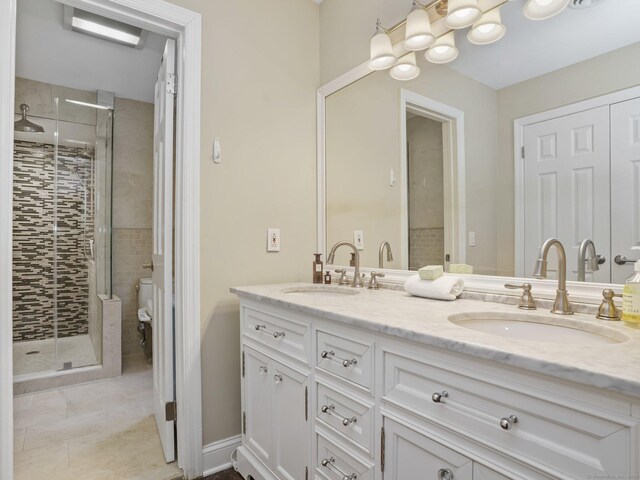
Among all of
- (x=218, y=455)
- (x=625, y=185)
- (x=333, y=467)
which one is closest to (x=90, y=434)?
(x=218, y=455)

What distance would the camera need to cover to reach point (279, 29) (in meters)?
2.01

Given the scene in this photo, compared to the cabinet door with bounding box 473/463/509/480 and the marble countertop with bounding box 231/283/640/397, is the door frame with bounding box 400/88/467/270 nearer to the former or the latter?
the marble countertop with bounding box 231/283/640/397

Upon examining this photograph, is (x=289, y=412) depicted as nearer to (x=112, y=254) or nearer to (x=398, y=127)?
(x=398, y=127)

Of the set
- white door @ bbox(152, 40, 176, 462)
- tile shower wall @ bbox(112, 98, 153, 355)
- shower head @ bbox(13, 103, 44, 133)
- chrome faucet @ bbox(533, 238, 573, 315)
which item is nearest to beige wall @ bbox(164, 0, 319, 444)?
white door @ bbox(152, 40, 176, 462)

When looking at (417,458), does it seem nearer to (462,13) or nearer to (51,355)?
(462,13)

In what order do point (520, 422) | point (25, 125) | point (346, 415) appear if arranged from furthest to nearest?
point (25, 125) < point (346, 415) < point (520, 422)

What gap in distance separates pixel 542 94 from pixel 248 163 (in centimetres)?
131

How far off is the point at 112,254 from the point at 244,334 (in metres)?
2.31

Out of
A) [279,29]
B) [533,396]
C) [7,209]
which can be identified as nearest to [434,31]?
[279,29]

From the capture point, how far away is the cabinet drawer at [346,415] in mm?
1001

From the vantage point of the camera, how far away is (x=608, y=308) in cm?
97

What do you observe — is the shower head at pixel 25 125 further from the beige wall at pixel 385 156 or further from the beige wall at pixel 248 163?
the beige wall at pixel 385 156

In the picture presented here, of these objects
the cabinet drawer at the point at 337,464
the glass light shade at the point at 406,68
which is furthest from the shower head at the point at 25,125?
the cabinet drawer at the point at 337,464

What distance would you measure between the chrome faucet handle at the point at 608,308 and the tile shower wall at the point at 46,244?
3.60m
